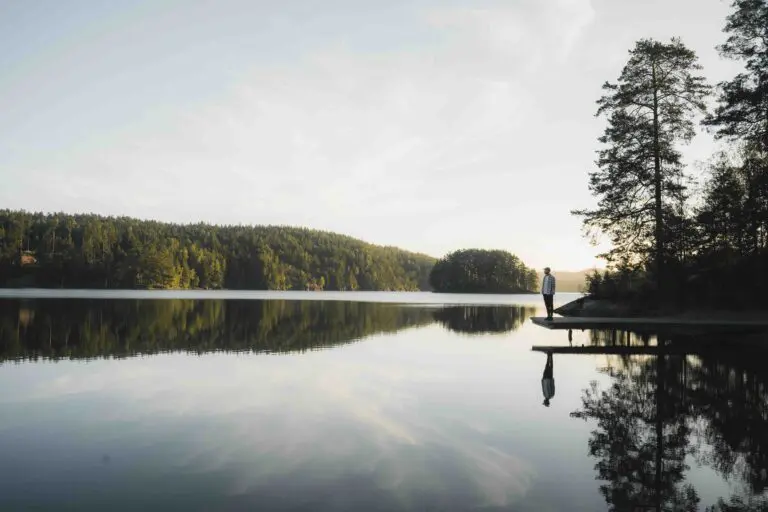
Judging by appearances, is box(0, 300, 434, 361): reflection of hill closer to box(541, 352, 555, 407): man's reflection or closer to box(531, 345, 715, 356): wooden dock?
box(531, 345, 715, 356): wooden dock

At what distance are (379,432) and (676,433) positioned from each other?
190 inches

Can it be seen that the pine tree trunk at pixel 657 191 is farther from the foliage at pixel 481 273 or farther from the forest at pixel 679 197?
the foliage at pixel 481 273

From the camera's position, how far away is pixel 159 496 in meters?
6.64

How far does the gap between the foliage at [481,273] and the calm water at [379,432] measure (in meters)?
153

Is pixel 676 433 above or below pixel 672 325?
below

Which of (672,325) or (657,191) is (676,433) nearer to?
(672,325)

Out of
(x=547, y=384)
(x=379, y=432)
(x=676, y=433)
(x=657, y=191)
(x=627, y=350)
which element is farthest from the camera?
(x=657, y=191)

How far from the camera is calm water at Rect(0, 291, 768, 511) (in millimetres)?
6809

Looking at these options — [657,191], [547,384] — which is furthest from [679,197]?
[547,384]

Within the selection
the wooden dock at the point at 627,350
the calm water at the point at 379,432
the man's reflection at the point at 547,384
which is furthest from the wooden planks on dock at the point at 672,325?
the man's reflection at the point at 547,384

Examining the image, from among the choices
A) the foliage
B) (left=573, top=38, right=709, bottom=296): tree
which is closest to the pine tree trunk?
(left=573, top=38, right=709, bottom=296): tree

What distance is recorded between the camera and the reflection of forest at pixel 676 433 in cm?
684

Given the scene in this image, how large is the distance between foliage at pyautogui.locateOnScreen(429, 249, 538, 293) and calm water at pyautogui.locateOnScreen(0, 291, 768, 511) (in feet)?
502

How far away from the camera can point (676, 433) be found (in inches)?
373
